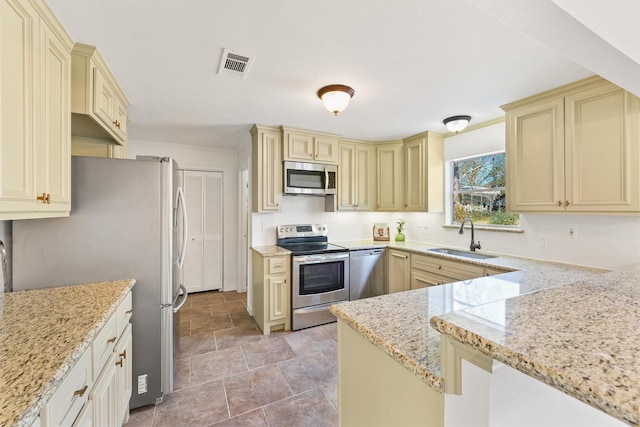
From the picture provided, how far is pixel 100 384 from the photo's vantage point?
1253 millimetres

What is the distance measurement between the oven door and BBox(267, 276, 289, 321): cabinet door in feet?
0.30

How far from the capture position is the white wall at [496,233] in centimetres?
216

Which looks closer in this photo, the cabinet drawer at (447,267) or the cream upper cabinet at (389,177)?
the cabinet drawer at (447,267)

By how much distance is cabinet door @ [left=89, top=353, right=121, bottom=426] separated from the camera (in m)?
1.20

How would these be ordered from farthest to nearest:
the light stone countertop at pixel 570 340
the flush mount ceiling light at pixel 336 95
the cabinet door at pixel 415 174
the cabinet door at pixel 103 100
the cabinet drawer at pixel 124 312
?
the cabinet door at pixel 415 174 < the flush mount ceiling light at pixel 336 95 < the cabinet door at pixel 103 100 < the cabinet drawer at pixel 124 312 < the light stone countertop at pixel 570 340

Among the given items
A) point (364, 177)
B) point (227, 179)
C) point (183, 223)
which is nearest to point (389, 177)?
point (364, 177)

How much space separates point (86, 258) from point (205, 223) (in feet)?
8.83

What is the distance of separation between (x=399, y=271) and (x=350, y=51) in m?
2.56

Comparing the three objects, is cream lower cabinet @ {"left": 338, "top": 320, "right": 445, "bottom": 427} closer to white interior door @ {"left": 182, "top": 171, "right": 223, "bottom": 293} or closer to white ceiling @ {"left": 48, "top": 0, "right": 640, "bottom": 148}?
white ceiling @ {"left": 48, "top": 0, "right": 640, "bottom": 148}

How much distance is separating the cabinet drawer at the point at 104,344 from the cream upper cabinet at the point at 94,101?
128 centimetres

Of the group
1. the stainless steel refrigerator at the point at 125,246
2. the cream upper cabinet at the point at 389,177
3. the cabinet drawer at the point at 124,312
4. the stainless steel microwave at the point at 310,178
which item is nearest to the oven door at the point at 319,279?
the stainless steel microwave at the point at 310,178

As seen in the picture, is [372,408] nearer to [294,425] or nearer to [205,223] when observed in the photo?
[294,425]

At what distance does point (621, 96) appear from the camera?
74.9 inches

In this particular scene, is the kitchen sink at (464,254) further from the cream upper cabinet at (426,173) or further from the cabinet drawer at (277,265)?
the cabinet drawer at (277,265)
